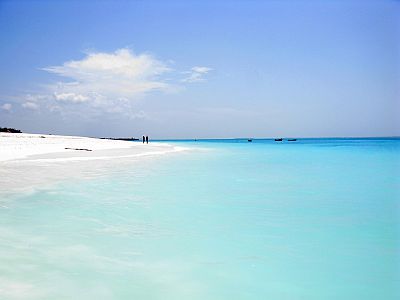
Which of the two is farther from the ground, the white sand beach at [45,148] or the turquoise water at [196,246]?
the white sand beach at [45,148]

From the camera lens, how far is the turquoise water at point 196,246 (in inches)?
125

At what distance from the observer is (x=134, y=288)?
3.13 m

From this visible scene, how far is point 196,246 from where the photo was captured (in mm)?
4262

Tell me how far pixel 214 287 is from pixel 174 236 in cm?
152

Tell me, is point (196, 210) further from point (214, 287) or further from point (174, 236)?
point (214, 287)

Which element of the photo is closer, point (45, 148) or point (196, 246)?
point (196, 246)

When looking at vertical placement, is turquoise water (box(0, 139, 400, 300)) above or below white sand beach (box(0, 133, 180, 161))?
below

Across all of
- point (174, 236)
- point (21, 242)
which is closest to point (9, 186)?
point (21, 242)

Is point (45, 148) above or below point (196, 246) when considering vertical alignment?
above

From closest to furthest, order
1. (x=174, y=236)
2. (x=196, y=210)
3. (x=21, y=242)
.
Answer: (x=21, y=242) → (x=174, y=236) → (x=196, y=210)

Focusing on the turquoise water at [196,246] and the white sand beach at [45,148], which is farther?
the white sand beach at [45,148]

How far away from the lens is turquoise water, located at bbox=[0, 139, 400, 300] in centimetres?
318

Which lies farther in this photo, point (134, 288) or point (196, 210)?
point (196, 210)

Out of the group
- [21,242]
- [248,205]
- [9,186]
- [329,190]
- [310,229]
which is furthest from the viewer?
[329,190]
